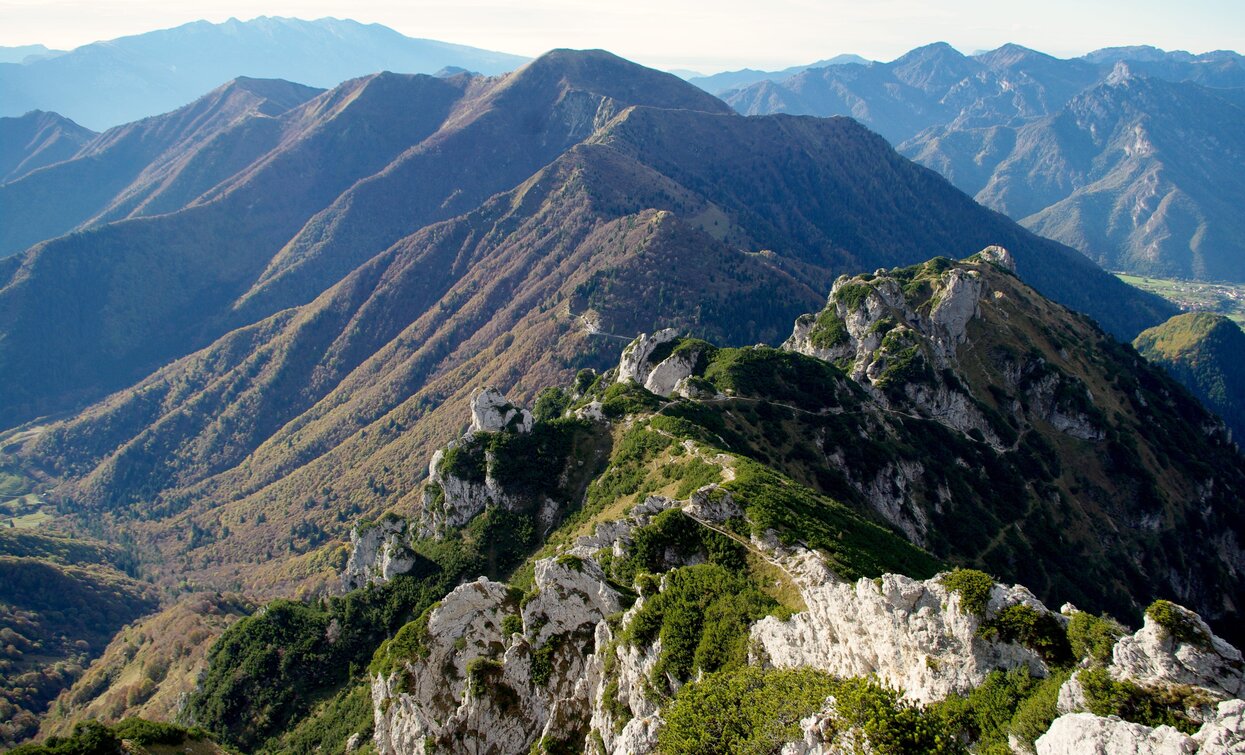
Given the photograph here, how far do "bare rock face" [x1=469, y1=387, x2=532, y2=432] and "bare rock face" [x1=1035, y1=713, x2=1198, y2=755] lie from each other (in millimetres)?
80764

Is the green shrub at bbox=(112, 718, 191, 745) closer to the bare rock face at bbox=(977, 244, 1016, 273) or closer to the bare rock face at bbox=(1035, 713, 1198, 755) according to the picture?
the bare rock face at bbox=(1035, 713, 1198, 755)

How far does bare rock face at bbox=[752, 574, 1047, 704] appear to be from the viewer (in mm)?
33438

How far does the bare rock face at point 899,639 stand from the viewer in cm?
3344

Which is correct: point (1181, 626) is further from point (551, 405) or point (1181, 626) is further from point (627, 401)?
point (551, 405)

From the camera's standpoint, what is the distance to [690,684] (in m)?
39.6

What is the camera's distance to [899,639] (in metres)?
36.0

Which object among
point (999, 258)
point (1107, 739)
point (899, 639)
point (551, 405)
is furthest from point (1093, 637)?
point (999, 258)

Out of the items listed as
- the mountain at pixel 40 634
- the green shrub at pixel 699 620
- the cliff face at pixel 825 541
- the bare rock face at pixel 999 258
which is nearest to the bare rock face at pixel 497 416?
the cliff face at pixel 825 541

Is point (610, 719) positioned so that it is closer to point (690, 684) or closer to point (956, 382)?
point (690, 684)

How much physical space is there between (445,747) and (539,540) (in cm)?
4027

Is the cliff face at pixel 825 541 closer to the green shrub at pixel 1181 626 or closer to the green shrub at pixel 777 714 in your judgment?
the green shrub at pixel 1181 626

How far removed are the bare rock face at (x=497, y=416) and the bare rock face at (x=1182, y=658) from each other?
260 feet

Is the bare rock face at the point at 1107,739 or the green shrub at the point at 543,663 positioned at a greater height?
the bare rock face at the point at 1107,739

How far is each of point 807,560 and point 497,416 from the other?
2313 inches
